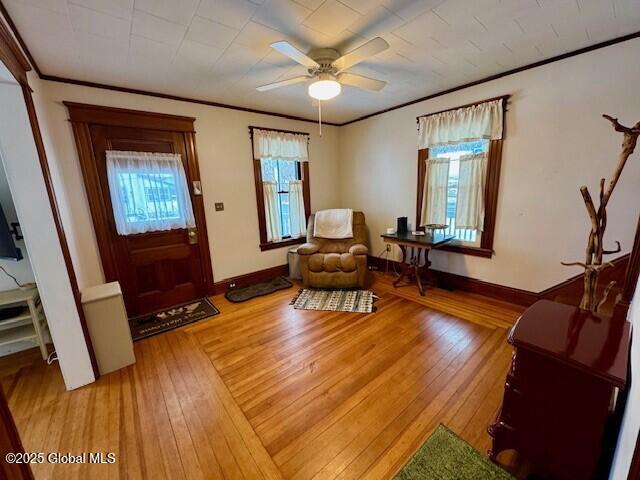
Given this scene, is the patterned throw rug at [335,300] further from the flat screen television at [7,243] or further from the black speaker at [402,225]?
the flat screen television at [7,243]

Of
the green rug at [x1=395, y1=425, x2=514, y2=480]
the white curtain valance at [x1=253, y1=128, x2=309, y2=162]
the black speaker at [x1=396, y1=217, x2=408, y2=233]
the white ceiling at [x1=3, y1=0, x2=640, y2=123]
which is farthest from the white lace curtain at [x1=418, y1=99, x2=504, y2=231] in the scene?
the green rug at [x1=395, y1=425, x2=514, y2=480]

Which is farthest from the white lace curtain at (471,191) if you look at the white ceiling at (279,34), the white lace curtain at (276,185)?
the white lace curtain at (276,185)

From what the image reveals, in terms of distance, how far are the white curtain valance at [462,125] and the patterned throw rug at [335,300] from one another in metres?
2.11

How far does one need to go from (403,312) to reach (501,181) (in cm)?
180

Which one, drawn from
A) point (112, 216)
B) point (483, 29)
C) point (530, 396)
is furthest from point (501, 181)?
point (112, 216)

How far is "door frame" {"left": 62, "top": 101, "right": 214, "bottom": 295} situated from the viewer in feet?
7.95

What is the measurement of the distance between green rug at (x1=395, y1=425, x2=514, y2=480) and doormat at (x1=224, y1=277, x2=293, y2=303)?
2.40m

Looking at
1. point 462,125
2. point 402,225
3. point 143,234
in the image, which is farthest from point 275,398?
point 462,125

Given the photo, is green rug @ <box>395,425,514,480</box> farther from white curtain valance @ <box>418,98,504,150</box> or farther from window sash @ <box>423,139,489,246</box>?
white curtain valance @ <box>418,98,504,150</box>

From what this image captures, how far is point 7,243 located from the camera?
6.77ft

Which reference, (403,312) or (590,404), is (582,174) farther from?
(590,404)

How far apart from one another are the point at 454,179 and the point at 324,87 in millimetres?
2089

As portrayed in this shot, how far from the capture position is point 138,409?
1701mm

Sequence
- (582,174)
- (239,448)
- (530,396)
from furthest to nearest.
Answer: (582,174)
(239,448)
(530,396)
